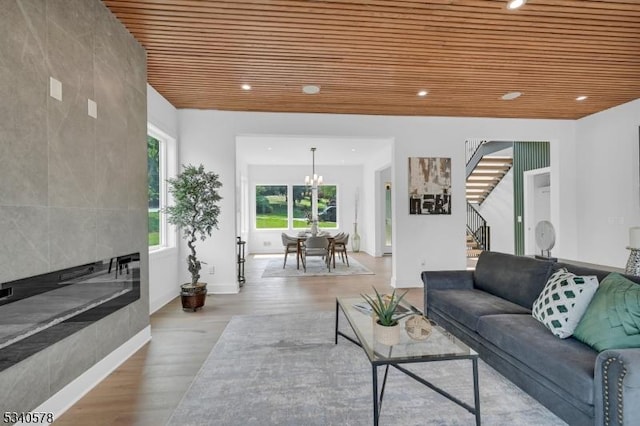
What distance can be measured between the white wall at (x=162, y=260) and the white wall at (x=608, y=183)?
6.57 metres

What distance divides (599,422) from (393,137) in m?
4.36

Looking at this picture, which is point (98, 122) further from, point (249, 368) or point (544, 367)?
point (544, 367)

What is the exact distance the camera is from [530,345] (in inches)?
76.0

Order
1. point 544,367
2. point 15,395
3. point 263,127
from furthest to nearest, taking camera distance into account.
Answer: point 263,127 < point 544,367 < point 15,395

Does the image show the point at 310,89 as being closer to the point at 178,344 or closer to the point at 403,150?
the point at 403,150

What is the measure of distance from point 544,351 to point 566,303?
0.40m

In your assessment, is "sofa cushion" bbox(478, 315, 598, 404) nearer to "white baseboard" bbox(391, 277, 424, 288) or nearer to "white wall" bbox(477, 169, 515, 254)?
"white baseboard" bbox(391, 277, 424, 288)

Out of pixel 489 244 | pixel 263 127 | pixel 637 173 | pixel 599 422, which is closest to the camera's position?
pixel 599 422

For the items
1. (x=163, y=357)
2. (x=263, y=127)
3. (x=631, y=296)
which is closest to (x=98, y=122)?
(x=163, y=357)

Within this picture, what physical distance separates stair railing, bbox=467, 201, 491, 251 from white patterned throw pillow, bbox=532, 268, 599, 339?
6674 mm

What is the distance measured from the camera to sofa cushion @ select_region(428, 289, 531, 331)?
2533mm

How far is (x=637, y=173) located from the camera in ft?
14.7

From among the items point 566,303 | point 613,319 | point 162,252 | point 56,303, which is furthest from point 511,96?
point 56,303

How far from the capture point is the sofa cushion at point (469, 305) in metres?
2.53
